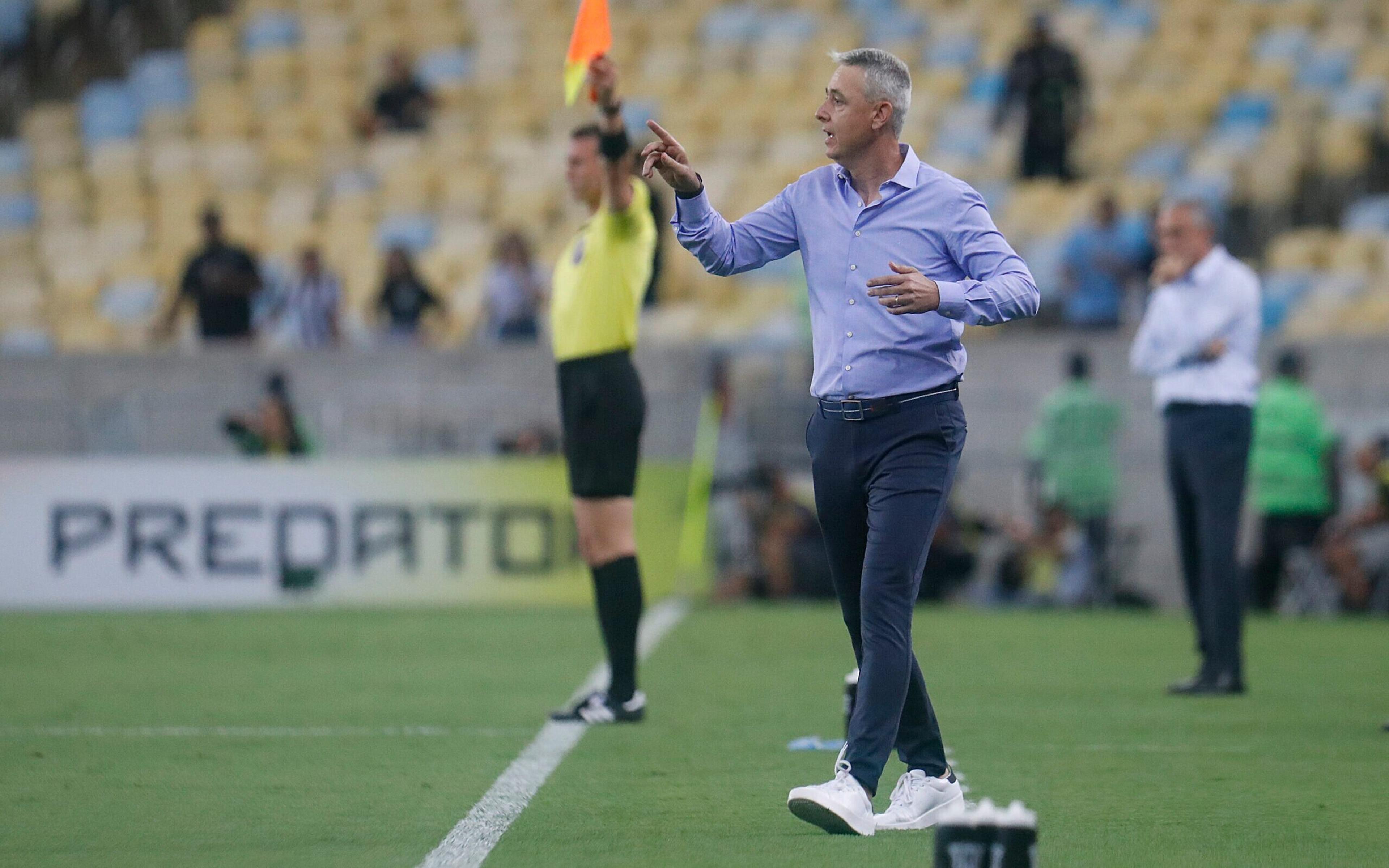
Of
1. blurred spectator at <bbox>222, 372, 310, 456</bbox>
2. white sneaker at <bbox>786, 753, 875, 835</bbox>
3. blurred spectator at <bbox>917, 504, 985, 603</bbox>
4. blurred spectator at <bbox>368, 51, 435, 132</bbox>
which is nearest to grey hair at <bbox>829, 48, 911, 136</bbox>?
white sneaker at <bbox>786, 753, 875, 835</bbox>

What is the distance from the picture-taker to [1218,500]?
344 inches

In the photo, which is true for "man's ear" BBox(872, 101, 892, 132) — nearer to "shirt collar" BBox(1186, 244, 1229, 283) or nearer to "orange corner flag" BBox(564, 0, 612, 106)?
"orange corner flag" BBox(564, 0, 612, 106)

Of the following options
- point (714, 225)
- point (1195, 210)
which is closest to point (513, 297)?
point (1195, 210)

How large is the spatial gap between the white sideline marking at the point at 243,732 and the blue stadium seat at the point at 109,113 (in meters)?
15.8

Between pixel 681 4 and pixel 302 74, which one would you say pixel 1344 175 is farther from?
pixel 302 74

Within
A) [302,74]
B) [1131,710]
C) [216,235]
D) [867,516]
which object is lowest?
[1131,710]

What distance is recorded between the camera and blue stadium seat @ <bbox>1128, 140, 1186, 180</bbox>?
1909 centimetres

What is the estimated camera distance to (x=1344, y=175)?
18.5 meters

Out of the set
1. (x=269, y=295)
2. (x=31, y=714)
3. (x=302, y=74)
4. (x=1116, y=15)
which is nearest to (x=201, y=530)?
(x=269, y=295)

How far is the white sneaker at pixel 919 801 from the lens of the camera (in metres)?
5.19

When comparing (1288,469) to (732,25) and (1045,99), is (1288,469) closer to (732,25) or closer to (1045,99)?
(1045,99)

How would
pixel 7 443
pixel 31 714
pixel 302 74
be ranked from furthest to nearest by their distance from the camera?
pixel 302 74
pixel 7 443
pixel 31 714

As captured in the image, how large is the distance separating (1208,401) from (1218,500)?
42 cm

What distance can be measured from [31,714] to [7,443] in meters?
8.88
